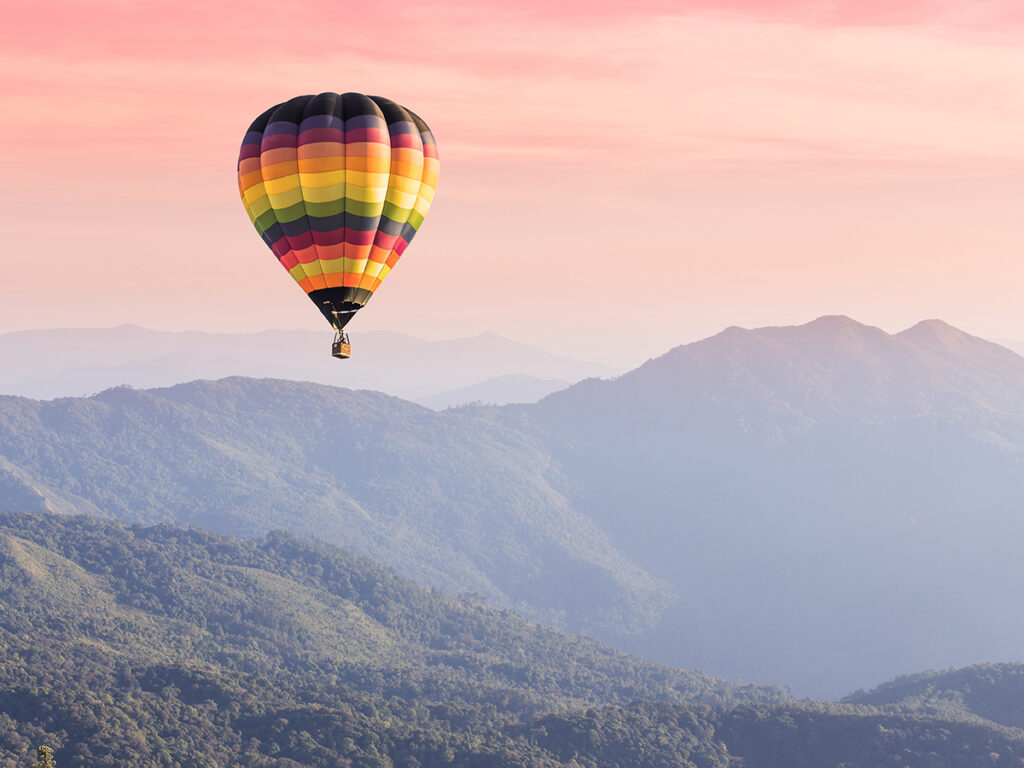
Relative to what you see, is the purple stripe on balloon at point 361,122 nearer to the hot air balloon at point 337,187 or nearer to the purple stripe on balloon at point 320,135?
the hot air balloon at point 337,187

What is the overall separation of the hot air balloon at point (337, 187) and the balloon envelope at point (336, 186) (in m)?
0.05

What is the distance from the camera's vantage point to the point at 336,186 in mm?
64625

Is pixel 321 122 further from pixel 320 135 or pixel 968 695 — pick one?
pixel 968 695

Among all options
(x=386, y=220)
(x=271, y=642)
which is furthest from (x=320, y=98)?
(x=271, y=642)

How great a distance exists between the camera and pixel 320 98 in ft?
215

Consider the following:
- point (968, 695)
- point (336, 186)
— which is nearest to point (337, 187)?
point (336, 186)

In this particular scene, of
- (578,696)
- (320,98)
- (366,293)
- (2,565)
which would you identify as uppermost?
(320,98)

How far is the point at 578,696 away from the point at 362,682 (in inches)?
1431

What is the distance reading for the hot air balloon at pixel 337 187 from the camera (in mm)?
64438

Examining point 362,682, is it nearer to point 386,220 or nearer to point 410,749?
point 410,749

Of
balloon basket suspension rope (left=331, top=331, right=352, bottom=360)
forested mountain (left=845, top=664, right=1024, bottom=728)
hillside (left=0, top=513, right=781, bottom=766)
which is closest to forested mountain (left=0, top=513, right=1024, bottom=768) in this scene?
hillside (left=0, top=513, right=781, bottom=766)

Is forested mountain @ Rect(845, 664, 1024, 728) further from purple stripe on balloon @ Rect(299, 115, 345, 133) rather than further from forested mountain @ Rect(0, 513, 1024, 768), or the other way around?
purple stripe on balloon @ Rect(299, 115, 345, 133)

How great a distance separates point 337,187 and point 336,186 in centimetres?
7

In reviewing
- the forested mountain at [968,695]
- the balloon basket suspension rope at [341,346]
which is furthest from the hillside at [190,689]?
the balloon basket suspension rope at [341,346]
